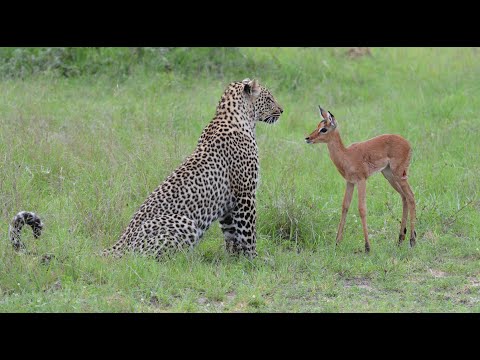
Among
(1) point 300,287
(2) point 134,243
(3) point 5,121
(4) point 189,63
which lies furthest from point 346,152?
(4) point 189,63

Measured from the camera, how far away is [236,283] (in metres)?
8.16

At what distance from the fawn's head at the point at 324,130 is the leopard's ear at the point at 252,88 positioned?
0.74 metres

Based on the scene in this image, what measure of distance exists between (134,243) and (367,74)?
828 cm

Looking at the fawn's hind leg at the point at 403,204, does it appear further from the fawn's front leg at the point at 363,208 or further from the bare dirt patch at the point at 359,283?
the bare dirt patch at the point at 359,283

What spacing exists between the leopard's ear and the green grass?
1244 millimetres

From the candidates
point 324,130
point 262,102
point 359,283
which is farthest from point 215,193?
point 359,283

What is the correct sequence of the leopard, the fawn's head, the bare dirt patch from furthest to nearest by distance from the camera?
the fawn's head < the leopard < the bare dirt patch

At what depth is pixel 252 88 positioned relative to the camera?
9531 mm

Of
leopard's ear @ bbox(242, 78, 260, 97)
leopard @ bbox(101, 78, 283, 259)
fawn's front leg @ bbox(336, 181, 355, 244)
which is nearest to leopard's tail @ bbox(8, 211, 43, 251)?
leopard @ bbox(101, 78, 283, 259)

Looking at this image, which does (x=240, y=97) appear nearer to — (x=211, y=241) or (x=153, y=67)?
(x=211, y=241)

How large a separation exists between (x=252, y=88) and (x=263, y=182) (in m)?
1.53

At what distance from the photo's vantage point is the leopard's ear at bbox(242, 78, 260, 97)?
948 cm

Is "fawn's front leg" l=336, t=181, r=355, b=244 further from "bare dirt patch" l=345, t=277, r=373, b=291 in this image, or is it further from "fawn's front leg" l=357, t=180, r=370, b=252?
"bare dirt patch" l=345, t=277, r=373, b=291

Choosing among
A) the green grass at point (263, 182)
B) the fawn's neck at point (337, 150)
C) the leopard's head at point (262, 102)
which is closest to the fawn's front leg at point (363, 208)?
the green grass at point (263, 182)
